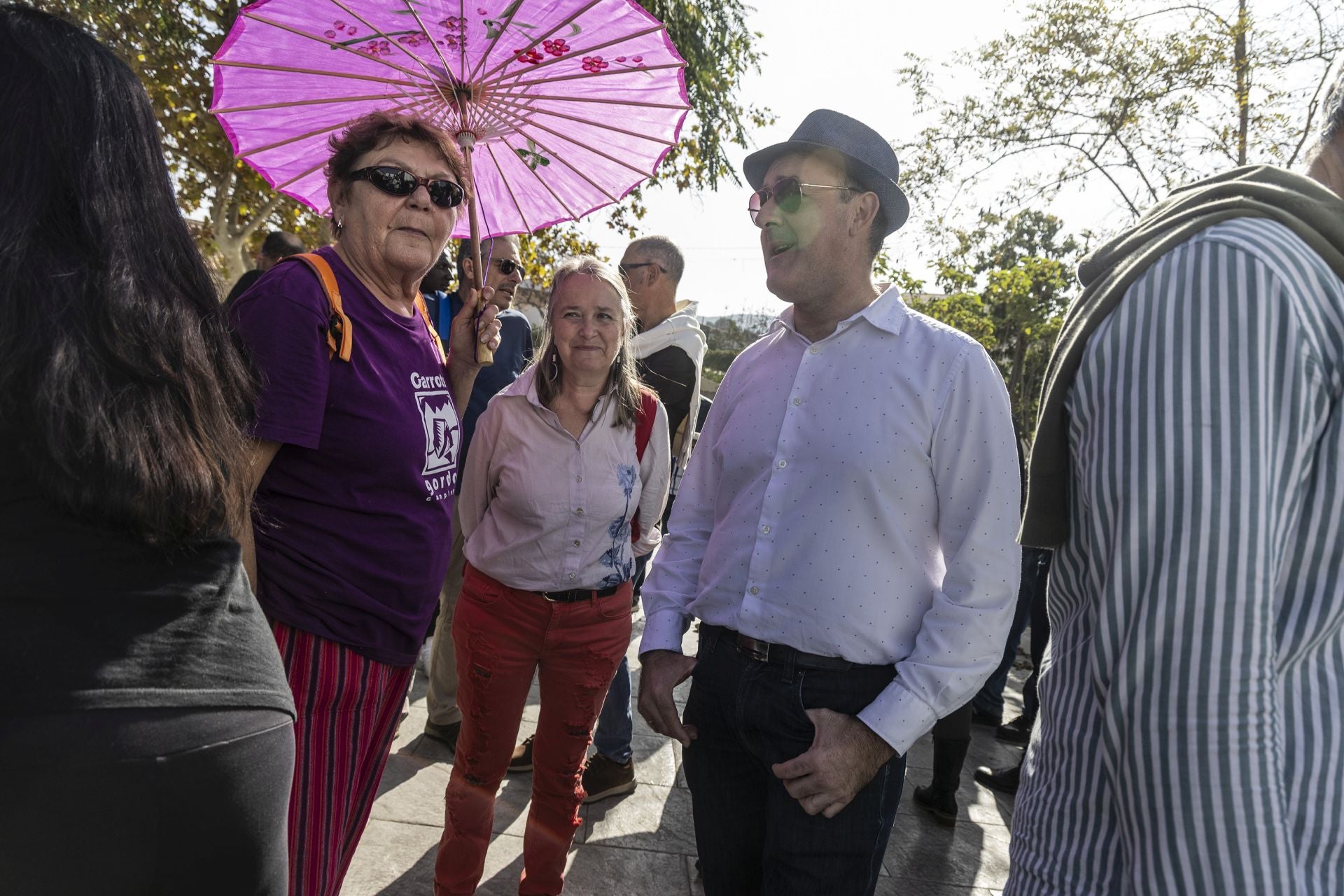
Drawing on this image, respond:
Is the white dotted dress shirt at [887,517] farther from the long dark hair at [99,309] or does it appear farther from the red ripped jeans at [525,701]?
the long dark hair at [99,309]

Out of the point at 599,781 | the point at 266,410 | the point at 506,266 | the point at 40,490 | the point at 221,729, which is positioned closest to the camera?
the point at 40,490

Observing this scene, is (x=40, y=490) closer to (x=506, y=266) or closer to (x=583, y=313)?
(x=583, y=313)

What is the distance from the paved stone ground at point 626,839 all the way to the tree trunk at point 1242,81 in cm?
911

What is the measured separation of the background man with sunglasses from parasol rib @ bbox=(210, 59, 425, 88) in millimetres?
1224

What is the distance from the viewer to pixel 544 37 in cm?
282

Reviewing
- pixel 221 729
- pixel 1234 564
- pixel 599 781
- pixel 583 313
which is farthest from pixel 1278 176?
pixel 599 781

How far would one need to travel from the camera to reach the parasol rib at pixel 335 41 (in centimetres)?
257

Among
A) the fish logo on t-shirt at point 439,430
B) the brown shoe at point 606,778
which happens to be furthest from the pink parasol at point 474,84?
the brown shoe at point 606,778

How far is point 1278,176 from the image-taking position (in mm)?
1037

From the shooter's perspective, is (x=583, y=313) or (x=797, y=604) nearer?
(x=797, y=604)

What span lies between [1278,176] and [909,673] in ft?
3.75

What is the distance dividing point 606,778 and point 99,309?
136 inches

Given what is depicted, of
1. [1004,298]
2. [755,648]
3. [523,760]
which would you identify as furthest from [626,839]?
[1004,298]

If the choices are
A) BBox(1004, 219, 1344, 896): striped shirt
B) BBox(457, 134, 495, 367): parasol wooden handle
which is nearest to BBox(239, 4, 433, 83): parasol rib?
BBox(457, 134, 495, 367): parasol wooden handle
